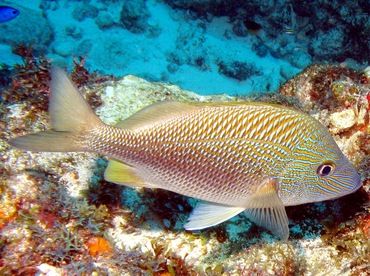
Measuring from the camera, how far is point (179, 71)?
41.4 feet

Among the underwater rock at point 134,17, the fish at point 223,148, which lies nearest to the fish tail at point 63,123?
the fish at point 223,148

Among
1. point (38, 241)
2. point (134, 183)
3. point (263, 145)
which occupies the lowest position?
point (38, 241)

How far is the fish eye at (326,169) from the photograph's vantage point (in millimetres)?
2472

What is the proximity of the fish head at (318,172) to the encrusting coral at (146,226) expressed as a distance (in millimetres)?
1035

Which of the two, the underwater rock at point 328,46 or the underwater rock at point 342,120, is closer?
the underwater rock at point 342,120

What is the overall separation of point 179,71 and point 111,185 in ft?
30.8

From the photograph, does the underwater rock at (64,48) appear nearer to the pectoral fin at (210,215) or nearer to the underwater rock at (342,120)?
the underwater rock at (342,120)

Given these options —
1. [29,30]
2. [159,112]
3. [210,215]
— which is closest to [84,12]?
[29,30]

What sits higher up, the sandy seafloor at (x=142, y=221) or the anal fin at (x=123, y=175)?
the anal fin at (x=123, y=175)

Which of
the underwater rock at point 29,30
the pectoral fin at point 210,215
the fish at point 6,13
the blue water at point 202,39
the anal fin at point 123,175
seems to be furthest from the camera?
the underwater rock at point 29,30

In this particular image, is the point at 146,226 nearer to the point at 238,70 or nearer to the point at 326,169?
the point at 326,169

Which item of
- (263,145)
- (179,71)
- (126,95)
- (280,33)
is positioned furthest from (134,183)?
(280,33)

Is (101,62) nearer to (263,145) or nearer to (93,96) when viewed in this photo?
(93,96)

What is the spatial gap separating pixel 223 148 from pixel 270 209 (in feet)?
2.09
